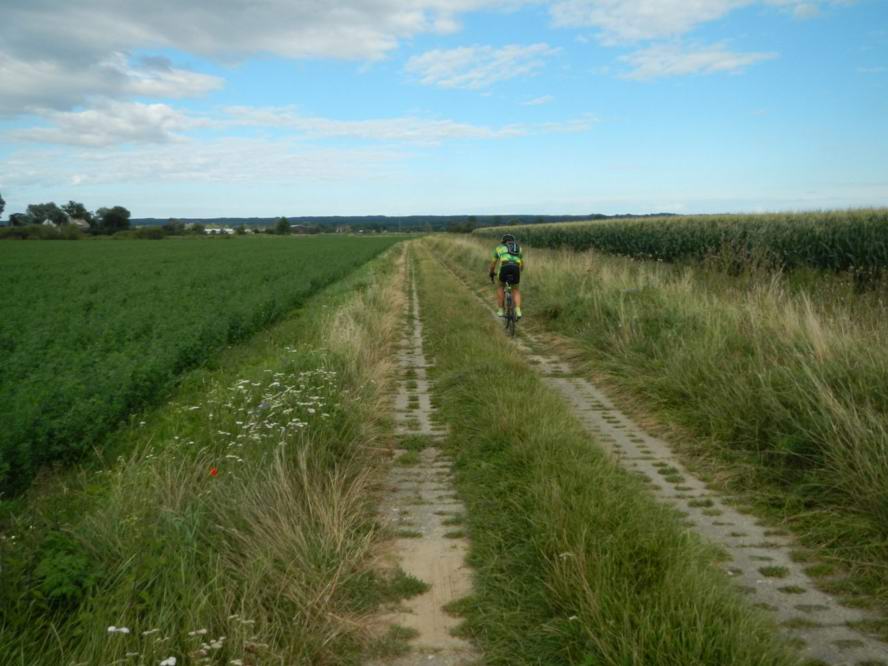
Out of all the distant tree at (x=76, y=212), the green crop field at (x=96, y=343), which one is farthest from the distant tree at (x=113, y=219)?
the green crop field at (x=96, y=343)

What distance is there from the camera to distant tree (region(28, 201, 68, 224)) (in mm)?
123531

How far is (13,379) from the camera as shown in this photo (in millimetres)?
9578

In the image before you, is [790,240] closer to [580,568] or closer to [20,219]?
[580,568]

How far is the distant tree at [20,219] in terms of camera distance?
112188 mm

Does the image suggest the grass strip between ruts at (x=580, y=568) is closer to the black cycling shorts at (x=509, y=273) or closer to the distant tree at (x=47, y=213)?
the black cycling shorts at (x=509, y=273)

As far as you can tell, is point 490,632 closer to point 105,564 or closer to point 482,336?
point 105,564

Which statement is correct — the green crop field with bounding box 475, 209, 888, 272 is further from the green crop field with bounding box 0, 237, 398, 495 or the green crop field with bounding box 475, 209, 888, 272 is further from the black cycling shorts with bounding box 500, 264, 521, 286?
the green crop field with bounding box 0, 237, 398, 495

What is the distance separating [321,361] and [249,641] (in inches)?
220

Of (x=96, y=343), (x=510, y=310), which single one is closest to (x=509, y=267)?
(x=510, y=310)

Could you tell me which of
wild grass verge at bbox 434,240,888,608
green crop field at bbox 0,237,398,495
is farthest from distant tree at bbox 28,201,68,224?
wild grass verge at bbox 434,240,888,608

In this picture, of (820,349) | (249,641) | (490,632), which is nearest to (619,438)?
(820,349)

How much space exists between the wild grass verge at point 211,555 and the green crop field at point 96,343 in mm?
509

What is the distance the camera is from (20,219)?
382 feet

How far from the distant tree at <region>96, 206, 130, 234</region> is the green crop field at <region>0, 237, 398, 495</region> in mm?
99628
